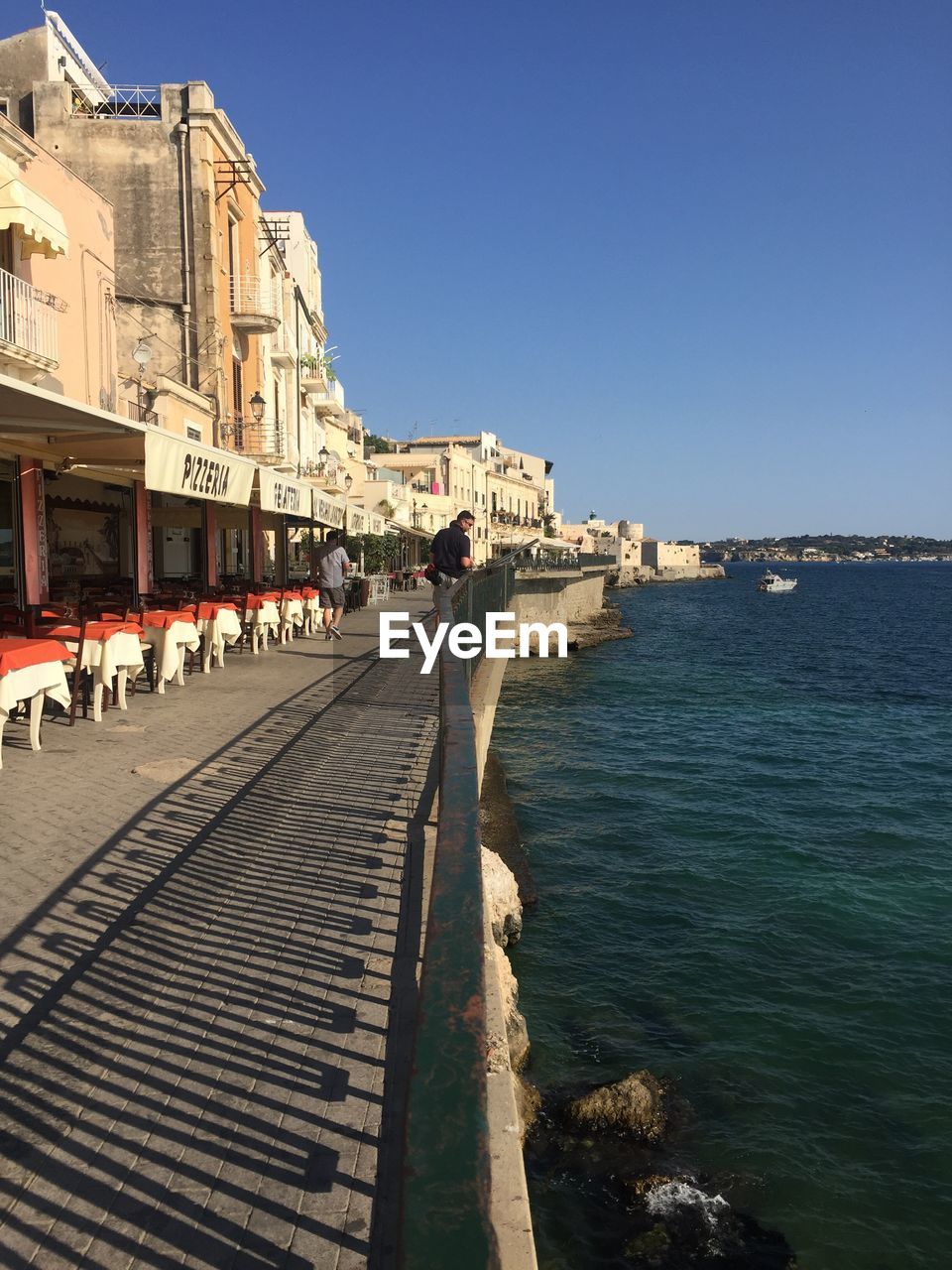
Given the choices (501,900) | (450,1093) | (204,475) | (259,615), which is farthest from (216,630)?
(450,1093)

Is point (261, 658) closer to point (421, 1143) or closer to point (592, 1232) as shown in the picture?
point (592, 1232)

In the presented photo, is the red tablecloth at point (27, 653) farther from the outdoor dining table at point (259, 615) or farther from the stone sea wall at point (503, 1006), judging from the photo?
the outdoor dining table at point (259, 615)

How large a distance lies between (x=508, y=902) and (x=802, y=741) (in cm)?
1708

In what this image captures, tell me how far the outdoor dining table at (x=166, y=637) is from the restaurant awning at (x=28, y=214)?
646cm

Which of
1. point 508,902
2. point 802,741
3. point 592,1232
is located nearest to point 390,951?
point 592,1232

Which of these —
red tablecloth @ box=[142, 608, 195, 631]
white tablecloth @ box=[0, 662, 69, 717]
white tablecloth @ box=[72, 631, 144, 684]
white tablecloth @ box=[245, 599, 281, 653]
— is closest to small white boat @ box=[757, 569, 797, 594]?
white tablecloth @ box=[245, 599, 281, 653]

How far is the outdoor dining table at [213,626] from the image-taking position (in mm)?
14164

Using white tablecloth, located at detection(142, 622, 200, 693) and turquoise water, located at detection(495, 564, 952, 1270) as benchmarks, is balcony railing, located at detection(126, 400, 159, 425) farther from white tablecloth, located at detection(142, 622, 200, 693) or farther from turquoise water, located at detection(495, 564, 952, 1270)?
turquoise water, located at detection(495, 564, 952, 1270)

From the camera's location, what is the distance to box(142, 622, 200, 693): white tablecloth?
12.1 m

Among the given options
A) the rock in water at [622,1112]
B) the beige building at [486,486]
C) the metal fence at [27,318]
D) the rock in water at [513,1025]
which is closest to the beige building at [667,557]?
the beige building at [486,486]

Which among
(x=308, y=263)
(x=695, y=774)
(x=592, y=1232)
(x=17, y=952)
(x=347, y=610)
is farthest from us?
(x=308, y=263)

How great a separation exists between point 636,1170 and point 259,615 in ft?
41.7

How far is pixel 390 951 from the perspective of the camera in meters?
4.66

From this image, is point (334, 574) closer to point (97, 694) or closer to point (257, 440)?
point (97, 694)
